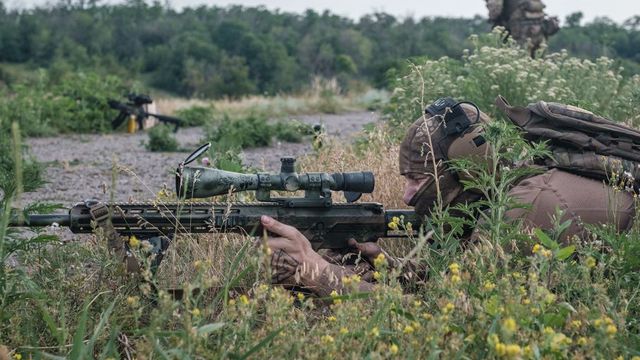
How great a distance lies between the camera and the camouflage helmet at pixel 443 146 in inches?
159

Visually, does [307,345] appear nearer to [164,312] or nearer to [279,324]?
[279,324]

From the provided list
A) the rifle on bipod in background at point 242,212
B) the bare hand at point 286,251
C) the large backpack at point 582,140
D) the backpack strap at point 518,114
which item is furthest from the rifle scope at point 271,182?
the large backpack at point 582,140

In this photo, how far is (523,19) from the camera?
38.4 feet

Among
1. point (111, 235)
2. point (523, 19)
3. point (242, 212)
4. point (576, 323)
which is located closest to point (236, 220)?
point (242, 212)

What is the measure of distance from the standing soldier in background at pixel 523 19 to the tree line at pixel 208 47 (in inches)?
1181

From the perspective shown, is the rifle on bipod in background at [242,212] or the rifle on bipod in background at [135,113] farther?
the rifle on bipod in background at [135,113]

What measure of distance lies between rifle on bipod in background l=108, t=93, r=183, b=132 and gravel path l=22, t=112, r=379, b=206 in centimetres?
42

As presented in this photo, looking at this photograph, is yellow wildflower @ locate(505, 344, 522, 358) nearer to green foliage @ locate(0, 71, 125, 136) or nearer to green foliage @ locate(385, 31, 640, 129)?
green foliage @ locate(385, 31, 640, 129)

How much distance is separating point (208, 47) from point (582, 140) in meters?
52.3

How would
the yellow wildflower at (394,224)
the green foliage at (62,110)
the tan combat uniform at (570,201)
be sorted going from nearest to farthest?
the yellow wildflower at (394,224), the tan combat uniform at (570,201), the green foliage at (62,110)

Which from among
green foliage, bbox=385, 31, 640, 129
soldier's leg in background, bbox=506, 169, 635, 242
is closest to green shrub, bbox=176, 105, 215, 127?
green foliage, bbox=385, 31, 640, 129

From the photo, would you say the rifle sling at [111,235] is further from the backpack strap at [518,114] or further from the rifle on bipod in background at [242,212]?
the backpack strap at [518,114]

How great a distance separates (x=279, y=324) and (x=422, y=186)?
1.74 m

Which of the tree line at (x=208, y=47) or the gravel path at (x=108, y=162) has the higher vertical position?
the gravel path at (x=108, y=162)
